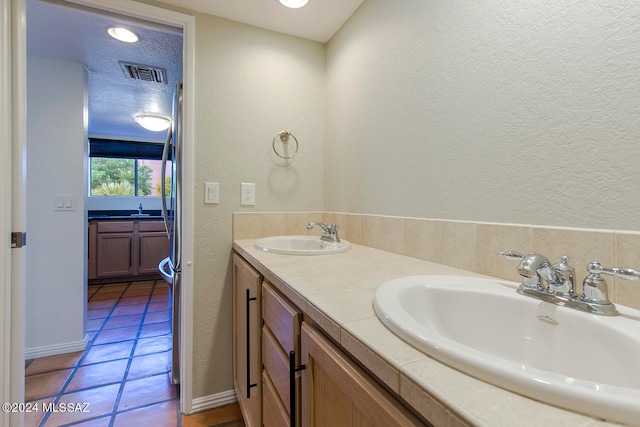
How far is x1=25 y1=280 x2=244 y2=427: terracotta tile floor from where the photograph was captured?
1.46m

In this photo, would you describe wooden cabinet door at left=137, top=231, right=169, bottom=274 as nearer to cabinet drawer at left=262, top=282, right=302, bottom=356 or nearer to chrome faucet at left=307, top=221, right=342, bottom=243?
chrome faucet at left=307, top=221, right=342, bottom=243

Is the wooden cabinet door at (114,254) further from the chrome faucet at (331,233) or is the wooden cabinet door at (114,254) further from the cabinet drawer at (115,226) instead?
the chrome faucet at (331,233)

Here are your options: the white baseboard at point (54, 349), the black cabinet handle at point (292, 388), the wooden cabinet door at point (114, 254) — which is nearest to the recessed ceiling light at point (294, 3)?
the black cabinet handle at point (292, 388)

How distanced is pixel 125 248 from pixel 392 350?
4.38 m

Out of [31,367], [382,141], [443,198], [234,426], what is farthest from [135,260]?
[443,198]

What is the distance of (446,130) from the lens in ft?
3.32

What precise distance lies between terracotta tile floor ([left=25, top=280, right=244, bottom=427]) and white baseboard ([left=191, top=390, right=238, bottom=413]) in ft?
0.10

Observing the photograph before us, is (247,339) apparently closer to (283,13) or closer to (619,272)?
(619,272)

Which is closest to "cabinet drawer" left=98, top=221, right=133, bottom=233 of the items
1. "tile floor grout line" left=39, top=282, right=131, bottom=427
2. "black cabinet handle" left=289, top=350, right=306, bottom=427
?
"tile floor grout line" left=39, top=282, right=131, bottom=427

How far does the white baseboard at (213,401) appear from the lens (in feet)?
4.99

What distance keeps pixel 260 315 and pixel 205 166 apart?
90 centimetres

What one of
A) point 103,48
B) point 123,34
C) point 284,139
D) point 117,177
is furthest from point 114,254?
point 284,139

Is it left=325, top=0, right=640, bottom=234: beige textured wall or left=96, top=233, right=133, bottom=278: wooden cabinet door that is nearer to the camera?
left=325, top=0, right=640, bottom=234: beige textured wall

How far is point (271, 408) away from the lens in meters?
0.92
